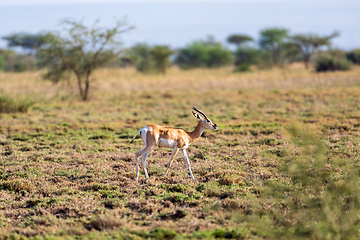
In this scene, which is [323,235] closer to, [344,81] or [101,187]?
[101,187]

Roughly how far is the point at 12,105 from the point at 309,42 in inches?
1675

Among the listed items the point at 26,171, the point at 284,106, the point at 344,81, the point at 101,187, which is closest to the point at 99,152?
the point at 26,171

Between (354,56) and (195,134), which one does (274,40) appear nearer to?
(354,56)

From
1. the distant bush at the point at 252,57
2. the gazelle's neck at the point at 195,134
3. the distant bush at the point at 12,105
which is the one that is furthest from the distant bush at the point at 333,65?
the gazelle's neck at the point at 195,134

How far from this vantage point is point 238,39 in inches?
2736

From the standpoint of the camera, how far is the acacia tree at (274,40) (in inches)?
2281

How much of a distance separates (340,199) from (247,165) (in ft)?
8.95

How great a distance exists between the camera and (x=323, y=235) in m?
5.19

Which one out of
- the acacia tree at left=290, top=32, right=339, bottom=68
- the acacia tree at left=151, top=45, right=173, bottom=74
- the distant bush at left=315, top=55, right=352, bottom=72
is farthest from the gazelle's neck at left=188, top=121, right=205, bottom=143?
the acacia tree at left=290, top=32, right=339, bottom=68

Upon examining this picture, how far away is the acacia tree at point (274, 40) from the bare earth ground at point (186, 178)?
4232 centimetres

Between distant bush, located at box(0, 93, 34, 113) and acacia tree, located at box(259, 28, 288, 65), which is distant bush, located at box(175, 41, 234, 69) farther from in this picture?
distant bush, located at box(0, 93, 34, 113)

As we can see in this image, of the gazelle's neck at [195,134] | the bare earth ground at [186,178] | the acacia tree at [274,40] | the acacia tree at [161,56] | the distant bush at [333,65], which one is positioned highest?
the acacia tree at [274,40]

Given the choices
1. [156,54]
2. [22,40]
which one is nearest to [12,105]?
[156,54]

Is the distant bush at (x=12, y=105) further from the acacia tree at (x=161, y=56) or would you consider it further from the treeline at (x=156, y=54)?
the acacia tree at (x=161, y=56)
